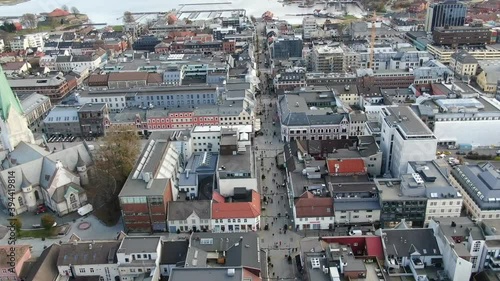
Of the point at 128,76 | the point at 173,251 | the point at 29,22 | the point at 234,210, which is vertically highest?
the point at 29,22

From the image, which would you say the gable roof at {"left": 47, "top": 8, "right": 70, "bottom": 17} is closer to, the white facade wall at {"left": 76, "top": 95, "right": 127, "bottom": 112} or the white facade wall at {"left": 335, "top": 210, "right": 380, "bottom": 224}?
the white facade wall at {"left": 76, "top": 95, "right": 127, "bottom": 112}

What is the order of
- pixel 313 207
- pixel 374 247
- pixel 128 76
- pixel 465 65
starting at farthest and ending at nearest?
pixel 465 65 < pixel 128 76 < pixel 313 207 < pixel 374 247

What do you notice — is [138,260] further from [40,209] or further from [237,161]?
[40,209]

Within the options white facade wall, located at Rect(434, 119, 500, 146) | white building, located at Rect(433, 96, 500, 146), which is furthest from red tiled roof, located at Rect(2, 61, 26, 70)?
white facade wall, located at Rect(434, 119, 500, 146)

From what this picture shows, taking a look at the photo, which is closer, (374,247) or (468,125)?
(374,247)

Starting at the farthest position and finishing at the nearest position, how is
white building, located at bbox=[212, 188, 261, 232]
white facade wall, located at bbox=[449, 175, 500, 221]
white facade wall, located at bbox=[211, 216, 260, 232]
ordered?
white facade wall, located at bbox=[211, 216, 260, 232] → white building, located at bbox=[212, 188, 261, 232] → white facade wall, located at bbox=[449, 175, 500, 221]

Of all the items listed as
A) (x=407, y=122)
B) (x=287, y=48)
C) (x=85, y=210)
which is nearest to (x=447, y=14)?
(x=287, y=48)
